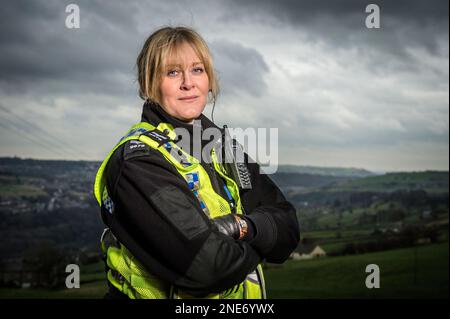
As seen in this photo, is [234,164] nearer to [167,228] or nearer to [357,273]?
[167,228]

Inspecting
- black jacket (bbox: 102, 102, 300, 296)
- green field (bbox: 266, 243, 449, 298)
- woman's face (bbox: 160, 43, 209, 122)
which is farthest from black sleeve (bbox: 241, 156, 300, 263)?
green field (bbox: 266, 243, 449, 298)

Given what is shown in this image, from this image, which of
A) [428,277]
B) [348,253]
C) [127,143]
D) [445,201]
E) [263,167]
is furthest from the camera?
[445,201]

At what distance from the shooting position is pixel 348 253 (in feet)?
323

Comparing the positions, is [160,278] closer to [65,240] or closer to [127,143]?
[127,143]

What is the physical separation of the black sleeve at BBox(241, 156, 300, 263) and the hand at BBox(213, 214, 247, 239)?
10cm

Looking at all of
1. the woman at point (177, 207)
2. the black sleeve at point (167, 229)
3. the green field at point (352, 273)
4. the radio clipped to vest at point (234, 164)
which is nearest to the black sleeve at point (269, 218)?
the woman at point (177, 207)

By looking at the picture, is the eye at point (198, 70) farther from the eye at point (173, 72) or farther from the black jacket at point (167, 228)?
the black jacket at point (167, 228)

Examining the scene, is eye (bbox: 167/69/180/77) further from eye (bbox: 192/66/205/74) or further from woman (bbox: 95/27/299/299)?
eye (bbox: 192/66/205/74)

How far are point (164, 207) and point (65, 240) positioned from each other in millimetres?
96065

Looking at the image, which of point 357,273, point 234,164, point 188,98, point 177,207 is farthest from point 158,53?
point 357,273

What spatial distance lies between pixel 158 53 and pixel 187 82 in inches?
12.4

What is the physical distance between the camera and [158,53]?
3250mm

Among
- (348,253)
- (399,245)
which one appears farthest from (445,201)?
(348,253)

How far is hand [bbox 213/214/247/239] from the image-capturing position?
2.89 meters
